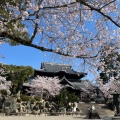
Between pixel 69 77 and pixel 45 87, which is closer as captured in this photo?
pixel 45 87

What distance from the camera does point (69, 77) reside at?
46.2 m

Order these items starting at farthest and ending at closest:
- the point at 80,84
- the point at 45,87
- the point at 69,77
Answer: the point at 69,77 → the point at 80,84 → the point at 45,87

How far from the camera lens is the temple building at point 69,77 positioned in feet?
135

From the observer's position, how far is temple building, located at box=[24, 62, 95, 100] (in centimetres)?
4109

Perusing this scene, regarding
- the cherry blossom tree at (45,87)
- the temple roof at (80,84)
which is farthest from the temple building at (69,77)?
the cherry blossom tree at (45,87)

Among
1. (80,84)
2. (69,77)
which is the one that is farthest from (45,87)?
(69,77)

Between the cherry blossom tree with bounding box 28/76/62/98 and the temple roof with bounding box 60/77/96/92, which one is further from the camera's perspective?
the temple roof with bounding box 60/77/96/92

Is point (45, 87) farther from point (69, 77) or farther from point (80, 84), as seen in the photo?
point (69, 77)

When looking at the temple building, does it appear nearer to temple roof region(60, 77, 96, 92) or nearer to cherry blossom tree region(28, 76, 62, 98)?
temple roof region(60, 77, 96, 92)

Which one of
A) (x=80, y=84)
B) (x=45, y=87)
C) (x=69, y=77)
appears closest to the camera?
(x=45, y=87)

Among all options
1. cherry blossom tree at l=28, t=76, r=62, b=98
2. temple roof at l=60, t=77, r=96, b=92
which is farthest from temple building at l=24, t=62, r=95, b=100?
cherry blossom tree at l=28, t=76, r=62, b=98

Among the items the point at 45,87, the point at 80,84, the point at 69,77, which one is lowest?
the point at 45,87

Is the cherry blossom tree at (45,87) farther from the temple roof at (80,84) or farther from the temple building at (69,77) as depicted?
the temple building at (69,77)

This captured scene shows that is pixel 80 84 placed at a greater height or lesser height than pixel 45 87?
greater
